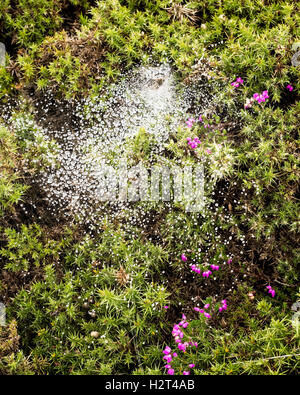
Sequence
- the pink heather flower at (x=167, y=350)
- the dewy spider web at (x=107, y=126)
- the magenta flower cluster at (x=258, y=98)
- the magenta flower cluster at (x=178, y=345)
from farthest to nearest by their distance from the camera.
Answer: the dewy spider web at (x=107, y=126)
the magenta flower cluster at (x=258, y=98)
the pink heather flower at (x=167, y=350)
the magenta flower cluster at (x=178, y=345)

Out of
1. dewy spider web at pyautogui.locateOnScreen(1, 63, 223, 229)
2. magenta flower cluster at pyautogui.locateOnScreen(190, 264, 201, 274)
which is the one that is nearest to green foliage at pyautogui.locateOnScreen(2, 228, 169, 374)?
magenta flower cluster at pyautogui.locateOnScreen(190, 264, 201, 274)

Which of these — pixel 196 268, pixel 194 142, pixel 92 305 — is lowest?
pixel 92 305

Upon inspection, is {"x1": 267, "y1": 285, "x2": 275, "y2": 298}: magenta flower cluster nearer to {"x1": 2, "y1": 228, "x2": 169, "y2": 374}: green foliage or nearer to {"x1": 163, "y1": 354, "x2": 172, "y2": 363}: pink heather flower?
{"x1": 2, "y1": 228, "x2": 169, "y2": 374}: green foliage

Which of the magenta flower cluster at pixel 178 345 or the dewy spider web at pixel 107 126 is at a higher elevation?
the dewy spider web at pixel 107 126

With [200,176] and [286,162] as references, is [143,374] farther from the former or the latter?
[286,162]

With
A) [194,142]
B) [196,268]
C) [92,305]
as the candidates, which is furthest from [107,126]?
[92,305]

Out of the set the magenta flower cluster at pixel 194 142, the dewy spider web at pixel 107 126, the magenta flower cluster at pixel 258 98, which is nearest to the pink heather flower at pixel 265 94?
the magenta flower cluster at pixel 258 98

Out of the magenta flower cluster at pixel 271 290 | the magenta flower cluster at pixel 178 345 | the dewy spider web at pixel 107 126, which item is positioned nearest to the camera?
the magenta flower cluster at pixel 178 345

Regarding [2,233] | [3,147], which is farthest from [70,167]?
[2,233]

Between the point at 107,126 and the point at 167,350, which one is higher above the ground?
the point at 107,126

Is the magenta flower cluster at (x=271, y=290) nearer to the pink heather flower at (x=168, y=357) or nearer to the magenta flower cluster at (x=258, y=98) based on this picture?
the pink heather flower at (x=168, y=357)

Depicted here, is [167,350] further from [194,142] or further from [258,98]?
[258,98]
